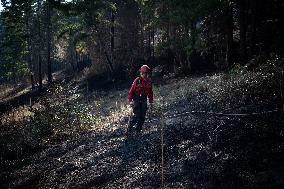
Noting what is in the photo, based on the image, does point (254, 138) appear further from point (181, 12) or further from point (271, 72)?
point (181, 12)

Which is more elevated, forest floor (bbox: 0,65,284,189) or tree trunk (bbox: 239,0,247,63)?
tree trunk (bbox: 239,0,247,63)

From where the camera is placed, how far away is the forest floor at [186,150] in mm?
8258

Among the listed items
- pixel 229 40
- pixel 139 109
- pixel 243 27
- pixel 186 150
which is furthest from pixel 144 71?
pixel 229 40

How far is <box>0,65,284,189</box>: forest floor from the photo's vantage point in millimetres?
8258

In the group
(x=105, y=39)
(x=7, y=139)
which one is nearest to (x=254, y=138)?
(x=7, y=139)

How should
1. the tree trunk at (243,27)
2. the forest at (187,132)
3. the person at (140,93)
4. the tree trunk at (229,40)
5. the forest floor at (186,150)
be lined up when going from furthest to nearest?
the tree trunk at (229,40)
the tree trunk at (243,27)
the person at (140,93)
the forest at (187,132)
the forest floor at (186,150)

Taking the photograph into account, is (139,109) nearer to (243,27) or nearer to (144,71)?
(144,71)

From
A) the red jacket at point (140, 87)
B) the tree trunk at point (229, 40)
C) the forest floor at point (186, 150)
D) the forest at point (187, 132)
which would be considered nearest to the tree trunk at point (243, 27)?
the forest at point (187, 132)

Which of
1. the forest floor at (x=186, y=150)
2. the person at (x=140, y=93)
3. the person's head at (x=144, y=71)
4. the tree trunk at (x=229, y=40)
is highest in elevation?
the tree trunk at (x=229, y=40)

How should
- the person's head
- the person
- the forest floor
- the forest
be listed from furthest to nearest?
the person → the person's head → the forest → the forest floor

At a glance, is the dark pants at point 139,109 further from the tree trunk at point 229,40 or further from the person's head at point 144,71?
the tree trunk at point 229,40

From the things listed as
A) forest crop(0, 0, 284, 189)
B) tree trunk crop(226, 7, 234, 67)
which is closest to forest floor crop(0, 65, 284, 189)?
forest crop(0, 0, 284, 189)

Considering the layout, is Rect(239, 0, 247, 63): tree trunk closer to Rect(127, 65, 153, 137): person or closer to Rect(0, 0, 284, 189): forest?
Rect(0, 0, 284, 189): forest

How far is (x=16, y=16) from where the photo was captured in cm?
3975
